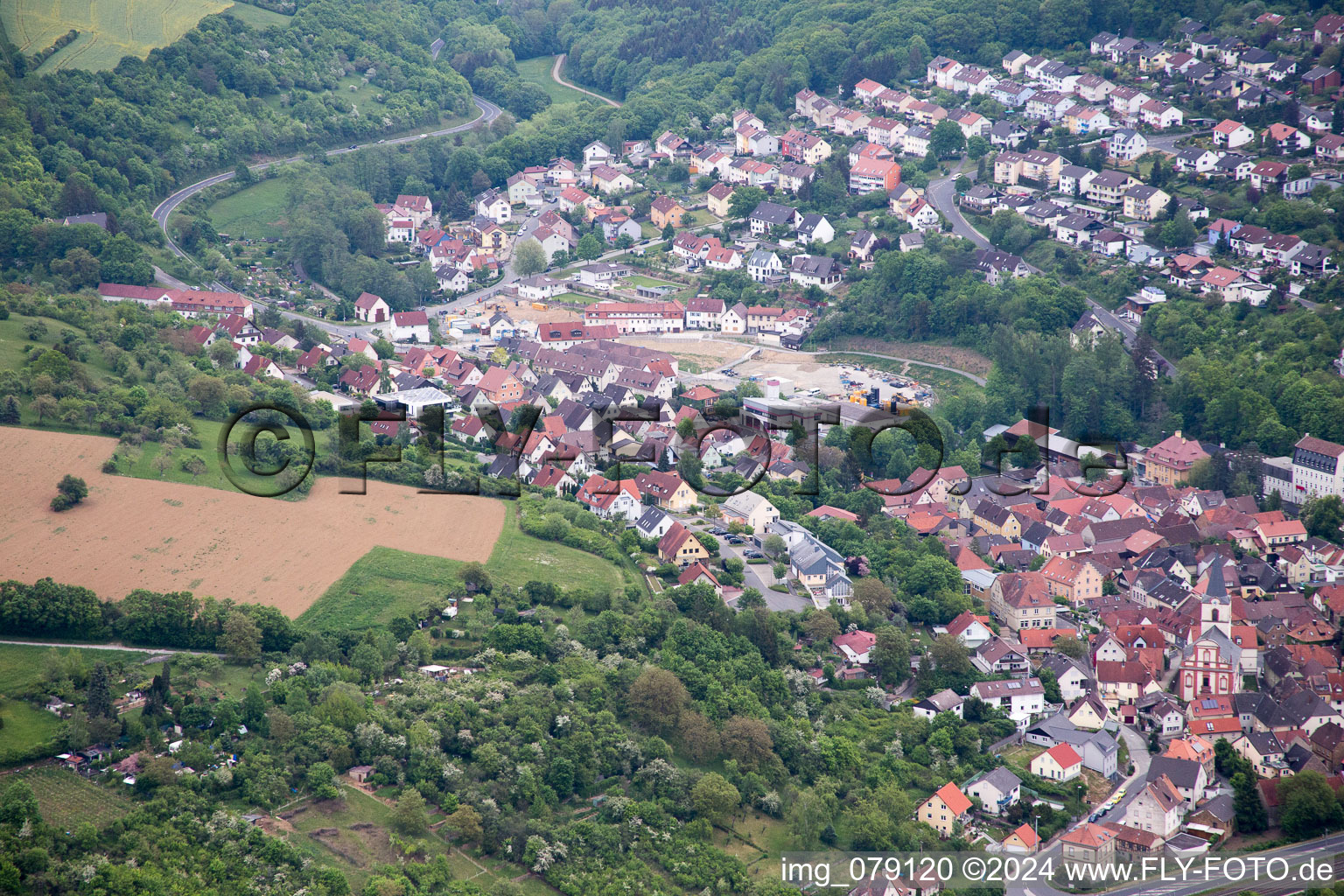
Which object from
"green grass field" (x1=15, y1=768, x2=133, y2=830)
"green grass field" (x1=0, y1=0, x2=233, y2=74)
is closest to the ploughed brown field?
"green grass field" (x1=15, y1=768, x2=133, y2=830)

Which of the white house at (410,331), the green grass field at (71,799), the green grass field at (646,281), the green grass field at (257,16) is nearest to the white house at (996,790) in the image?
the green grass field at (71,799)

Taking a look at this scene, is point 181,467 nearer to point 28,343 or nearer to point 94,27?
point 28,343

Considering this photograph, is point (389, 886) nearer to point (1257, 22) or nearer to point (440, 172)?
point (440, 172)

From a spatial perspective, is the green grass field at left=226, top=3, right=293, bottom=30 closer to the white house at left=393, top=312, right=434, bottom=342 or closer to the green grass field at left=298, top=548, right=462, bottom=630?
the white house at left=393, top=312, right=434, bottom=342

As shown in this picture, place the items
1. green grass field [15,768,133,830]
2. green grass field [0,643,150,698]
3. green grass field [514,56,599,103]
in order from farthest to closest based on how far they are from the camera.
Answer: green grass field [514,56,599,103] < green grass field [0,643,150,698] < green grass field [15,768,133,830]

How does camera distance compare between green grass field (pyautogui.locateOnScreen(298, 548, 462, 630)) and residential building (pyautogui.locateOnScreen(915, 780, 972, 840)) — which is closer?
residential building (pyautogui.locateOnScreen(915, 780, 972, 840))

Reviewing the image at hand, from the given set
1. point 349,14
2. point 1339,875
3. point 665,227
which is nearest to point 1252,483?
point 1339,875
